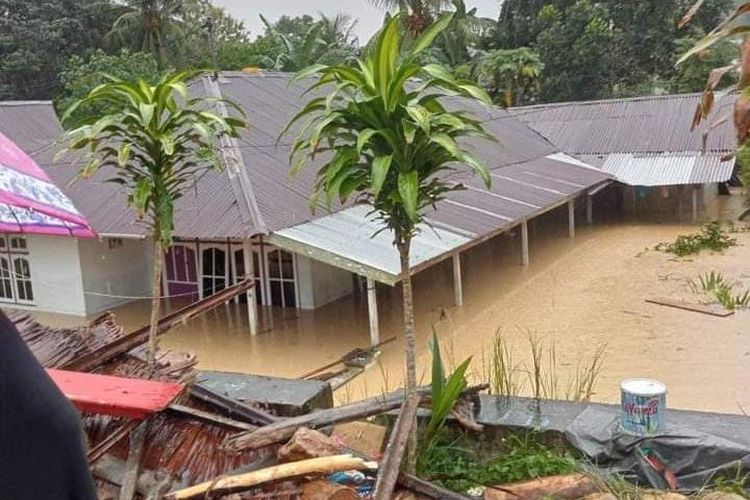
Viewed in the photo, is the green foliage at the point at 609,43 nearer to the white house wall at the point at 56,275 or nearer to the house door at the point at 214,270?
the house door at the point at 214,270

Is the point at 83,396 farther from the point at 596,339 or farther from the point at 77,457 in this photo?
the point at 596,339

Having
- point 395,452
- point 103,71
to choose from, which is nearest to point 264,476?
point 395,452

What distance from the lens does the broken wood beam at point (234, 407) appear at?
4723 mm

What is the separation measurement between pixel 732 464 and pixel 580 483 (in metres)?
0.92

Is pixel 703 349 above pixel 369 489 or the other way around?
the other way around

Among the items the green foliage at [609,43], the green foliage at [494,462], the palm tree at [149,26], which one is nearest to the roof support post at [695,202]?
the green foliage at [609,43]

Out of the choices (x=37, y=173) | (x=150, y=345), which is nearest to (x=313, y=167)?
(x=150, y=345)

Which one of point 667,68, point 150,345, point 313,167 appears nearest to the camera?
point 150,345

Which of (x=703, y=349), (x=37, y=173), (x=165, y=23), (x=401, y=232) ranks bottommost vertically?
(x=703, y=349)

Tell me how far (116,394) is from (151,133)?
220 cm

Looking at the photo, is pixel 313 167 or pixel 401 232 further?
pixel 313 167

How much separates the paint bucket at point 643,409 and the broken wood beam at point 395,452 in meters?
1.35

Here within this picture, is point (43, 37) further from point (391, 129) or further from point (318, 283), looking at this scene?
point (391, 129)

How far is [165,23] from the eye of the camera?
29859 millimetres
